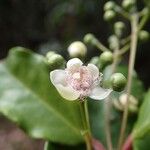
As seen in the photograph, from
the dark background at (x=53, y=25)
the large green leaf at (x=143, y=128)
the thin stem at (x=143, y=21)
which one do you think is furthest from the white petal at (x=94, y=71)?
the dark background at (x=53, y=25)

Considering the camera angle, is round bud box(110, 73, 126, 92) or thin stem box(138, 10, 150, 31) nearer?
round bud box(110, 73, 126, 92)

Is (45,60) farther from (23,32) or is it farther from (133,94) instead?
(23,32)

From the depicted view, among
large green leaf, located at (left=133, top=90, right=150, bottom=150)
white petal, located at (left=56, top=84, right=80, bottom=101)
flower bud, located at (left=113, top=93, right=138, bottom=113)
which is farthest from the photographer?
flower bud, located at (left=113, top=93, right=138, bottom=113)

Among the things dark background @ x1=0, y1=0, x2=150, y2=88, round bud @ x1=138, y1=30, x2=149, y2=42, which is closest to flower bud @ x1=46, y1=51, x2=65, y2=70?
round bud @ x1=138, y1=30, x2=149, y2=42

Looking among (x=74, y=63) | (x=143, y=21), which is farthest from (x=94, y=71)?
(x=143, y=21)

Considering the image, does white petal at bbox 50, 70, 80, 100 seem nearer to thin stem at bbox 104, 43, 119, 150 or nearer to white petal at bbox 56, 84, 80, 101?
white petal at bbox 56, 84, 80, 101

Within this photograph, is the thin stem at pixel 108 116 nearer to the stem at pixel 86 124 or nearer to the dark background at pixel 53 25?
the stem at pixel 86 124
